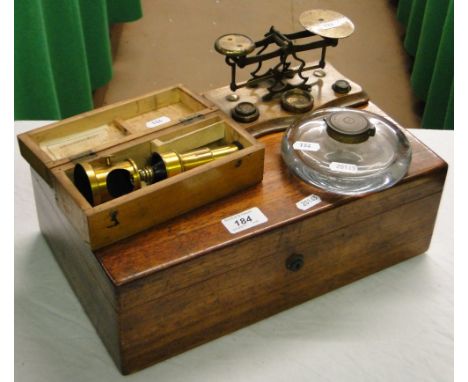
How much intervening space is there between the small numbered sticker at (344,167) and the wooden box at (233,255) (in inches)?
1.7

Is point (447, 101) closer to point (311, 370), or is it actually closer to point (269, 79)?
point (269, 79)

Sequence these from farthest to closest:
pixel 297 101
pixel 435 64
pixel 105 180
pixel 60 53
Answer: pixel 435 64
pixel 60 53
pixel 297 101
pixel 105 180

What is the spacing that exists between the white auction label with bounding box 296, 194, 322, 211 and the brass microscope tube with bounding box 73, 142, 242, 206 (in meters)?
0.13

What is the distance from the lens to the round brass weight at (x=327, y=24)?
112 cm

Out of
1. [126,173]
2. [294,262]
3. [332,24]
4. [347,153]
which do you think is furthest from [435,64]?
[126,173]

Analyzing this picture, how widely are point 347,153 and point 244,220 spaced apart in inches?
8.0

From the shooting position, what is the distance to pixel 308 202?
3.17ft

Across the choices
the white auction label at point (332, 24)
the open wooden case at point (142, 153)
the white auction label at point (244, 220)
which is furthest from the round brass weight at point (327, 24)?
the white auction label at point (244, 220)

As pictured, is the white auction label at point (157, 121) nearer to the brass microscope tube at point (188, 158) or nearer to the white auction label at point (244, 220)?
the brass microscope tube at point (188, 158)

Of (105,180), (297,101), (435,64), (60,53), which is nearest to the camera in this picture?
(105,180)

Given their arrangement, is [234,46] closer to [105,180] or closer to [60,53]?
[105,180]

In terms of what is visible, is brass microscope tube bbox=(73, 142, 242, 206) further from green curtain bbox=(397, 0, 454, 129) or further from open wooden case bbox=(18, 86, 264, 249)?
green curtain bbox=(397, 0, 454, 129)

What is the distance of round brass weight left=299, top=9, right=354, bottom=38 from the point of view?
112 cm

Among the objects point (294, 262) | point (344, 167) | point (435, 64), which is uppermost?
point (344, 167)
